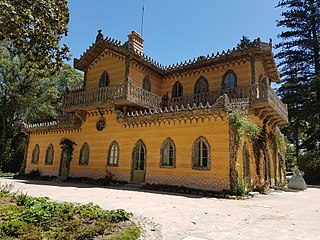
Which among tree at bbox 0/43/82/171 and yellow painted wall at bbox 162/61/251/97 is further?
tree at bbox 0/43/82/171

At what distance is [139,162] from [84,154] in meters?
5.08

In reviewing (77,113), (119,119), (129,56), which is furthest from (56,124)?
(129,56)

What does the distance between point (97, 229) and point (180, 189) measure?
26.7 ft

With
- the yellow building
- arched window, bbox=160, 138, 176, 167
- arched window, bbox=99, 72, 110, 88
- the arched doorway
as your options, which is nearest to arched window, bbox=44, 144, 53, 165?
the yellow building

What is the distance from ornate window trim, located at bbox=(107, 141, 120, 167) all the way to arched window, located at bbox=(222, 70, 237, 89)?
313 inches

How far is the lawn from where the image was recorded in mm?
4051

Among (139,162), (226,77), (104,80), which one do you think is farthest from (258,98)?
(104,80)

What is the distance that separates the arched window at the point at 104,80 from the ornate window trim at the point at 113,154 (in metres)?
4.39

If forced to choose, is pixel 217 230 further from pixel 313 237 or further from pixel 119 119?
pixel 119 119

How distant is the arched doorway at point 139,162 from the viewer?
14.5 meters

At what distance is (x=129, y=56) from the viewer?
16266mm

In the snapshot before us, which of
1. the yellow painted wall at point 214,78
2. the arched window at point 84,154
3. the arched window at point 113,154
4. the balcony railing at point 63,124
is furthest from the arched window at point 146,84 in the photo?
the arched window at point 84,154

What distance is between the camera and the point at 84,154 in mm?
17625

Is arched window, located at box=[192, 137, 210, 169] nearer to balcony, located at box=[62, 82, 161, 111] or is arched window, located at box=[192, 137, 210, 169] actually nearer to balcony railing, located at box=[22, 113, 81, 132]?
balcony, located at box=[62, 82, 161, 111]
